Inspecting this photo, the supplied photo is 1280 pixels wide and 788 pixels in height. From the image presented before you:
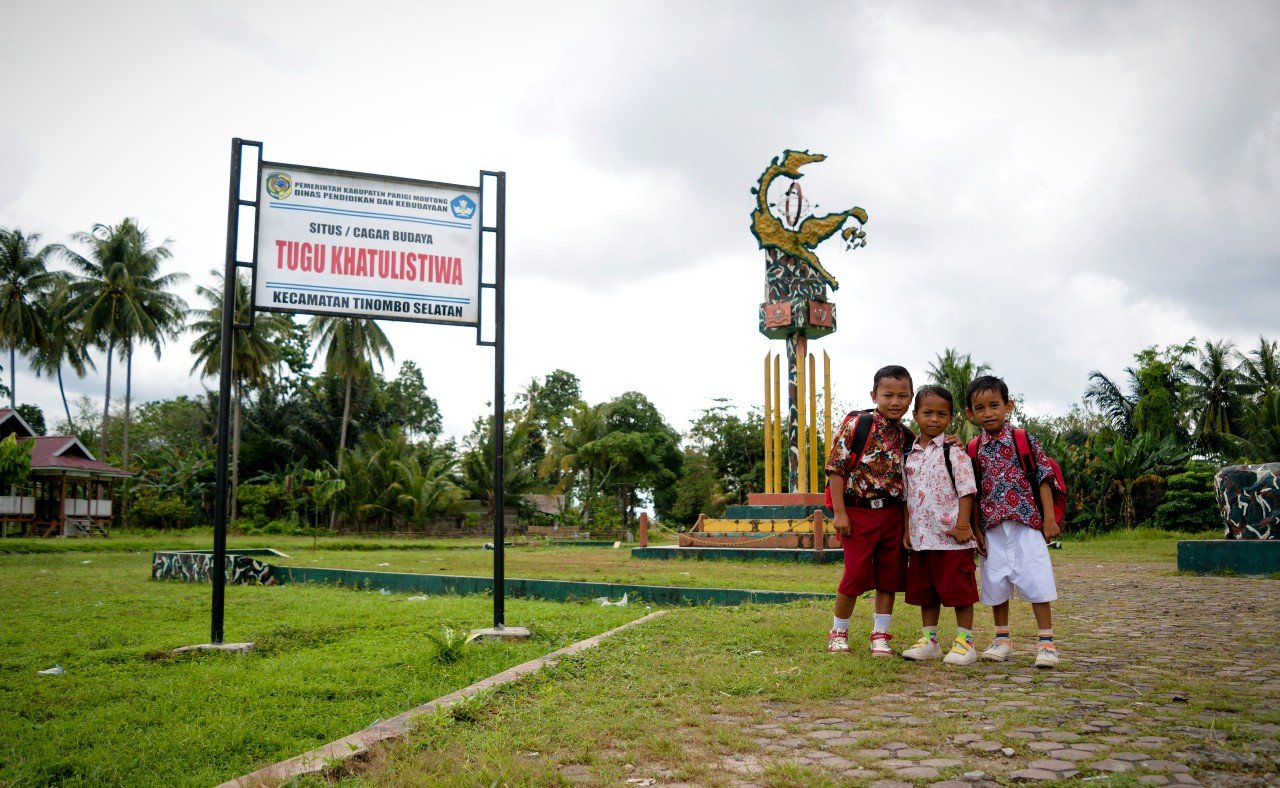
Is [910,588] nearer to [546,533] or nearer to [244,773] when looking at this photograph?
[244,773]

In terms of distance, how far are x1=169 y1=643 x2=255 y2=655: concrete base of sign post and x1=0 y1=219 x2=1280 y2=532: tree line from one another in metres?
25.4

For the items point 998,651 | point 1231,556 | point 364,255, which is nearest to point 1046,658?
point 998,651

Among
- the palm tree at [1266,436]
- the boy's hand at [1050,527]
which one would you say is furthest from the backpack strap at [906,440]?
the palm tree at [1266,436]

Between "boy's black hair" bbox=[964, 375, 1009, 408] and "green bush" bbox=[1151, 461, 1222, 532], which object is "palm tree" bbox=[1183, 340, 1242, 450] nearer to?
"green bush" bbox=[1151, 461, 1222, 532]

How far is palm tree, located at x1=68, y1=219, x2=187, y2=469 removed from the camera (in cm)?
3456

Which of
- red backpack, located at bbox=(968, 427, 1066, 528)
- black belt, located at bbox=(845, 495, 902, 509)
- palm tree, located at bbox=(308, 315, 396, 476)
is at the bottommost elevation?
black belt, located at bbox=(845, 495, 902, 509)

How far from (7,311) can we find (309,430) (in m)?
12.2

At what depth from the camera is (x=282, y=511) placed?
3744 centimetres

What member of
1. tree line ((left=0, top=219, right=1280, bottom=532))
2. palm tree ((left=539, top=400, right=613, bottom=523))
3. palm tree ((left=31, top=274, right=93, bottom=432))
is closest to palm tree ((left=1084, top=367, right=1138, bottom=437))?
tree line ((left=0, top=219, right=1280, bottom=532))

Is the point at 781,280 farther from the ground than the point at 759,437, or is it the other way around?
the point at 781,280

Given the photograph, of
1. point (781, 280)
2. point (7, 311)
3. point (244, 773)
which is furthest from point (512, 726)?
point (7, 311)

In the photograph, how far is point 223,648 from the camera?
5.52 metres

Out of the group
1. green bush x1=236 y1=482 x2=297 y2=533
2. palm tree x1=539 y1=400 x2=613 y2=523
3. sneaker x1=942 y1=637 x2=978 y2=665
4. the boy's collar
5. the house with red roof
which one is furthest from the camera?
palm tree x1=539 y1=400 x2=613 y2=523

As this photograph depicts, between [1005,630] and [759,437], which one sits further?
[759,437]
